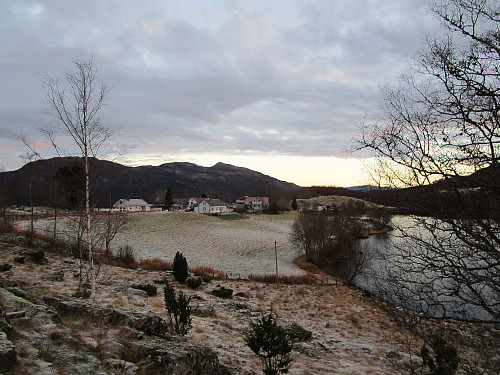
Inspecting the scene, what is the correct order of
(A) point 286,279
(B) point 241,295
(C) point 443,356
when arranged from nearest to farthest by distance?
1. (C) point 443,356
2. (B) point 241,295
3. (A) point 286,279

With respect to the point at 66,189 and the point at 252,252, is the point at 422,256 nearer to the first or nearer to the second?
the point at 66,189

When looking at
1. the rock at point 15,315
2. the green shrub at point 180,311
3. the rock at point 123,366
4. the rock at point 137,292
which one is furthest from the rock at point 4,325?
the rock at point 137,292

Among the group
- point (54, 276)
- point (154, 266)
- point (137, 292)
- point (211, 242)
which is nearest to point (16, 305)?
point (137, 292)

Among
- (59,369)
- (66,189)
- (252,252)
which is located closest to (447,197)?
(59,369)

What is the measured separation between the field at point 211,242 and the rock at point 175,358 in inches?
788

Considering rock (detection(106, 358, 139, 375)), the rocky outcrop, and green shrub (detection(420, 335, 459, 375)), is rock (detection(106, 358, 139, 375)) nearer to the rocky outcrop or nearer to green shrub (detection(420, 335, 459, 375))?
the rocky outcrop

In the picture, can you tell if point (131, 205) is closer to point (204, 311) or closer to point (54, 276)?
point (54, 276)

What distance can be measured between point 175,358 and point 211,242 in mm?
36009

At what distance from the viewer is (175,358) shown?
5535 mm

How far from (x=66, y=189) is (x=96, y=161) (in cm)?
191

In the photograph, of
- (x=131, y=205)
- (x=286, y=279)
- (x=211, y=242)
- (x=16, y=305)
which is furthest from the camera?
(x=131, y=205)

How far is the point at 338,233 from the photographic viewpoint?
3834 cm

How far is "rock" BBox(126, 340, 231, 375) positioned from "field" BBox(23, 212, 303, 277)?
20021 mm

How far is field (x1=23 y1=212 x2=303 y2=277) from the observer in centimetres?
3043
